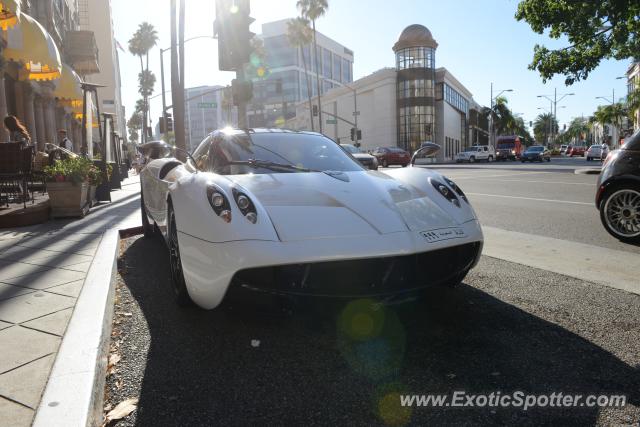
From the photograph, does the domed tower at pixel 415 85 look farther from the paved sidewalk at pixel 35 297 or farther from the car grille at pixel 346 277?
the car grille at pixel 346 277

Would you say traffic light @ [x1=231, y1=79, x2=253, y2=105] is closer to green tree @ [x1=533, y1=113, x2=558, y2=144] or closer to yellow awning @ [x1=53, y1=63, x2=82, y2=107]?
yellow awning @ [x1=53, y1=63, x2=82, y2=107]

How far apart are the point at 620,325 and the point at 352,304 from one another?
5.11 ft

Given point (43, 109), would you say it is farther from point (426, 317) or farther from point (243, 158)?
point (426, 317)

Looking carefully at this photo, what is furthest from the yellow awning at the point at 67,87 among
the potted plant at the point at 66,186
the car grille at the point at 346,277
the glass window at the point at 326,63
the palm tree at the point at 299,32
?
the glass window at the point at 326,63

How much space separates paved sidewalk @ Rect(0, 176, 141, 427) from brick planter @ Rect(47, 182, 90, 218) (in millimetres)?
496

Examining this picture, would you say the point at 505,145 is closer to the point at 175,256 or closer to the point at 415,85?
the point at 415,85

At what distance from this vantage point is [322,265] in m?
2.42

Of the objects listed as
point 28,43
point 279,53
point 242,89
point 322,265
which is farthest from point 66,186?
point 279,53

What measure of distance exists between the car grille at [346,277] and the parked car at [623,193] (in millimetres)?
3828

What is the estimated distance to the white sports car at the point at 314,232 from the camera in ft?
7.95

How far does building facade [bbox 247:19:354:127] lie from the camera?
307 ft

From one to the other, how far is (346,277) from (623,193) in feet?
14.4

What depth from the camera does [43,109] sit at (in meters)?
20.2

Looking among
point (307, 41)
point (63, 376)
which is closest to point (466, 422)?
point (63, 376)
